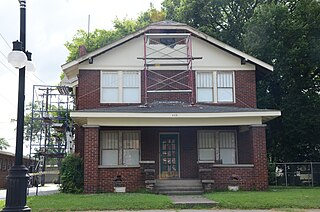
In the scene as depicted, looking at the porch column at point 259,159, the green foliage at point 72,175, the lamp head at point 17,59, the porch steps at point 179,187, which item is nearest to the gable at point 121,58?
the green foliage at point 72,175

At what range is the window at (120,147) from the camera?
65.1ft

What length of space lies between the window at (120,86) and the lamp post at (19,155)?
37.7ft

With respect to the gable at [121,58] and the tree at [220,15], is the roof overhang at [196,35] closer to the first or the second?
the gable at [121,58]

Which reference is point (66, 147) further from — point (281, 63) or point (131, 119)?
point (281, 63)

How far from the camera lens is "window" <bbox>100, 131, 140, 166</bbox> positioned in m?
19.8

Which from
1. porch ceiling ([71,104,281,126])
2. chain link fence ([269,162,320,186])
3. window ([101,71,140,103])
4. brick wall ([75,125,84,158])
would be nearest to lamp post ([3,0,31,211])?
porch ceiling ([71,104,281,126])

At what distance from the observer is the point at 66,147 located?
88.3ft

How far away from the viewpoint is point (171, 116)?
687 inches

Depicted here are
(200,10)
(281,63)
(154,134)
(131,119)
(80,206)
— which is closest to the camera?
(80,206)

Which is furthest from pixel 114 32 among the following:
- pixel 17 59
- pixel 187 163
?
pixel 17 59

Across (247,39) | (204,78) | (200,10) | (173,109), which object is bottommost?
(173,109)

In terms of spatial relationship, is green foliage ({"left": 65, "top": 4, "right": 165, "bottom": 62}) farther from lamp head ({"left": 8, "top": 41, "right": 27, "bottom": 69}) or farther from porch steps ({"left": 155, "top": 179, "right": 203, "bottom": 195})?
lamp head ({"left": 8, "top": 41, "right": 27, "bottom": 69})

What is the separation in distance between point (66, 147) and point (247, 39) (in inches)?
548

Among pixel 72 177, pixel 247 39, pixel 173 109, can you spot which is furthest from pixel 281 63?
pixel 72 177
